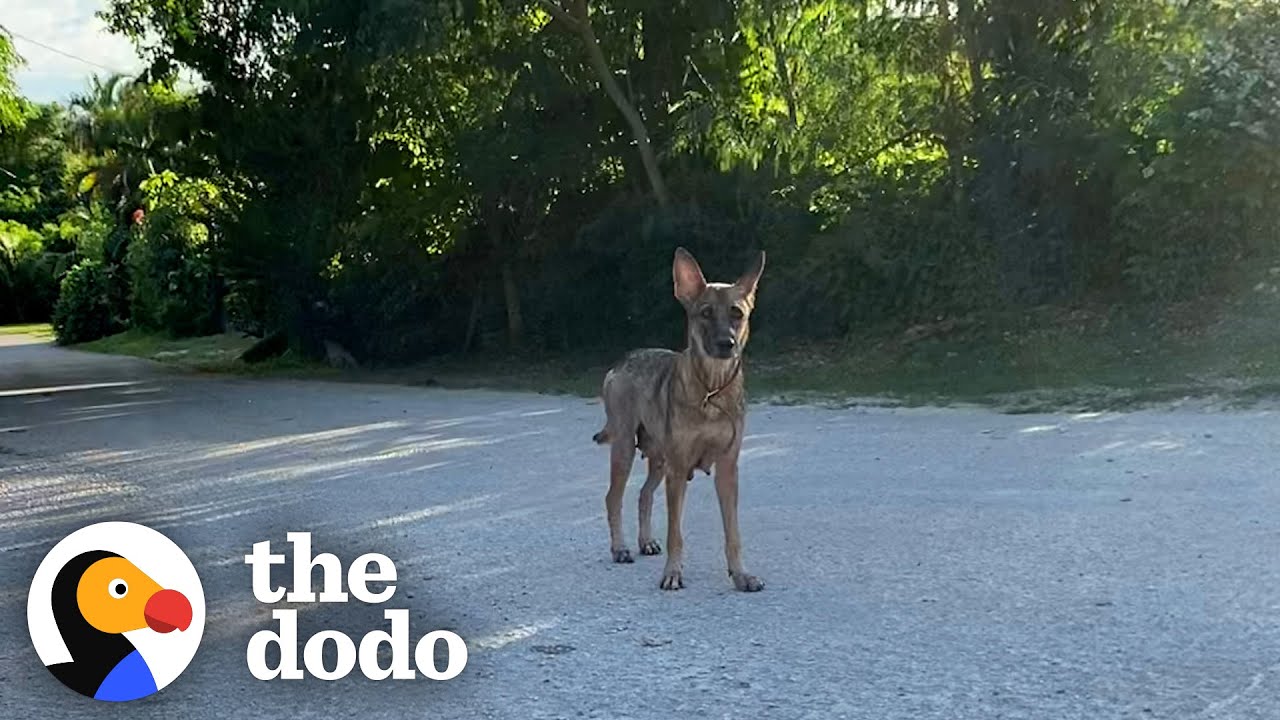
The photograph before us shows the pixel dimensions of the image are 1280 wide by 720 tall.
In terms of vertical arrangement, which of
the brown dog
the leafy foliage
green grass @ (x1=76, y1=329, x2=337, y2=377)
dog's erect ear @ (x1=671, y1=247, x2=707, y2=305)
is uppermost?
the leafy foliage

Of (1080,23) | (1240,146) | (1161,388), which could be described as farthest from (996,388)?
(1080,23)

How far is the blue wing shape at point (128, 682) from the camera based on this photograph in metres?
5.66

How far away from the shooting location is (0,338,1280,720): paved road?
557 cm

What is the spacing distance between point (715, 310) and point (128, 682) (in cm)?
305

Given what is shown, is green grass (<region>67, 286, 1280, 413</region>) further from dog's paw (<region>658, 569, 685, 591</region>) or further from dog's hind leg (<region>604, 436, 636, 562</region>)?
dog's paw (<region>658, 569, 685, 591</region>)

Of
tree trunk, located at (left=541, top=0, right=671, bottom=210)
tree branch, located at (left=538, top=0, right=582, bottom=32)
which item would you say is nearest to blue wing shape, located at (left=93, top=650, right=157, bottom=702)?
tree trunk, located at (left=541, top=0, right=671, bottom=210)

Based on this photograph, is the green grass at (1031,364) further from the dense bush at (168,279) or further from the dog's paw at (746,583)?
the dense bush at (168,279)

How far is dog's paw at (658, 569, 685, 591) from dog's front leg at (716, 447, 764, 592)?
26cm

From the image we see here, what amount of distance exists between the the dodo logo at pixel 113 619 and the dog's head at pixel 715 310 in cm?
266

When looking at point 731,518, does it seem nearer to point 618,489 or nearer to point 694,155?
point 618,489

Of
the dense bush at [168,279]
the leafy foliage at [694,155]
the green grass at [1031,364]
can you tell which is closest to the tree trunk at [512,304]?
the leafy foliage at [694,155]

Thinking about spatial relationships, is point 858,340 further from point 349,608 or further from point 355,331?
point 349,608

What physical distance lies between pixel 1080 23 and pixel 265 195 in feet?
45.8

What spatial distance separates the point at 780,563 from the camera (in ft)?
25.6
